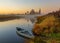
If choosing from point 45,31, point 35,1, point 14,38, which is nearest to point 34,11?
point 35,1

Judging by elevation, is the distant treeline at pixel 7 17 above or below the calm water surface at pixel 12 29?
above

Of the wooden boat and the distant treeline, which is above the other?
the distant treeline

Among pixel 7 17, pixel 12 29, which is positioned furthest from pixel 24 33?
pixel 7 17

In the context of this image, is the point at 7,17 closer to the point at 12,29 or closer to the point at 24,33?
the point at 12,29

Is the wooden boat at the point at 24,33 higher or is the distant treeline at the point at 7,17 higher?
the distant treeline at the point at 7,17

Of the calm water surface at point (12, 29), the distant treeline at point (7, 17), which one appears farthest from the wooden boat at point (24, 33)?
the distant treeline at point (7, 17)

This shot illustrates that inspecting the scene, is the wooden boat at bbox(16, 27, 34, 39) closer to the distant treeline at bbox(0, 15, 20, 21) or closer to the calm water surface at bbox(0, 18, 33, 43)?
the calm water surface at bbox(0, 18, 33, 43)

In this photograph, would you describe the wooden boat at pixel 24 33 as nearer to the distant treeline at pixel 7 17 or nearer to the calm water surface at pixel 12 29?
the calm water surface at pixel 12 29

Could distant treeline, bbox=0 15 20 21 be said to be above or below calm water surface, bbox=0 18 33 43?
above

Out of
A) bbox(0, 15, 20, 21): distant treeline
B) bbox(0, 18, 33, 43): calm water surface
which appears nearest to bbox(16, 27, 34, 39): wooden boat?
bbox(0, 18, 33, 43): calm water surface
